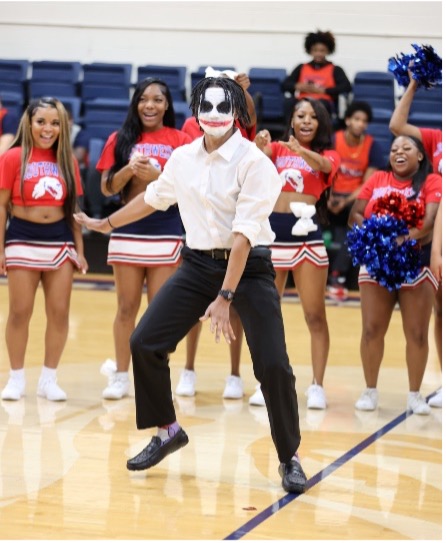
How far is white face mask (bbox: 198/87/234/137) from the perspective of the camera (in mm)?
4384

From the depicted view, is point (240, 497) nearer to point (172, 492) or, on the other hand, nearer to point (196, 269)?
point (172, 492)

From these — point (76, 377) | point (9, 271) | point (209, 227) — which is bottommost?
point (76, 377)

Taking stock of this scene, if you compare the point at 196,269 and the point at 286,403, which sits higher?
the point at 196,269

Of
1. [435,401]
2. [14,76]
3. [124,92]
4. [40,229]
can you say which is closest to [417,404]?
[435,401]

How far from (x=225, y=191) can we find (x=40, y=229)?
6.36ft

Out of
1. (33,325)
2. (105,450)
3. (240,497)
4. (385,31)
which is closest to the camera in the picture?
(240,497)

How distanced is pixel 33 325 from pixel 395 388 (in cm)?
287

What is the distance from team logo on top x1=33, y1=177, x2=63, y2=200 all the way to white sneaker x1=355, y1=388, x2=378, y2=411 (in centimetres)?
192

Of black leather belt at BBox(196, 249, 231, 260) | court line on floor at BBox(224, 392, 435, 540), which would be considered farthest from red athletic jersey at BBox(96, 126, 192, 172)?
court line on floor at BBox(224, 392, 435, 540)

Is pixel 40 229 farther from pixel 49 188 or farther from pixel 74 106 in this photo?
pixel 74 106

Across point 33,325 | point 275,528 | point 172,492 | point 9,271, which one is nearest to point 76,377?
point 9,271

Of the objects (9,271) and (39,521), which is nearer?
(39,521)

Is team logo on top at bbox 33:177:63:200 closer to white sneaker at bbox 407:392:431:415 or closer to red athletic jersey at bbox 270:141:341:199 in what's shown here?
red athletic jersey at bbox 270:141:341:199

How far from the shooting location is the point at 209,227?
4.38 metres
